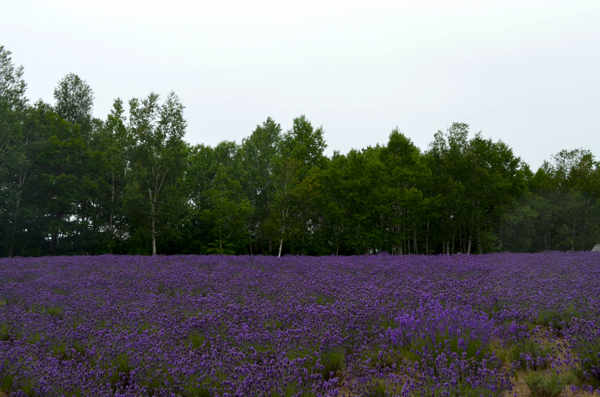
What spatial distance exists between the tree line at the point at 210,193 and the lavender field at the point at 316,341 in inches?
863

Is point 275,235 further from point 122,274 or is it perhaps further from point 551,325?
point 551,325

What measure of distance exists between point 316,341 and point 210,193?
102 feet

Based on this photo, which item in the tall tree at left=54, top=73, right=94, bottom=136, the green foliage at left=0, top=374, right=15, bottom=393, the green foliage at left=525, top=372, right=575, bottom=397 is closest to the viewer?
the green foliage at left=525, top=372, right=575, bottom=397

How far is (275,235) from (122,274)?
19512mm

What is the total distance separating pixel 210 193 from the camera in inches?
1357

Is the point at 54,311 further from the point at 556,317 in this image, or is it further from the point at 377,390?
the point at 556,317

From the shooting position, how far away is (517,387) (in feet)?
11.6

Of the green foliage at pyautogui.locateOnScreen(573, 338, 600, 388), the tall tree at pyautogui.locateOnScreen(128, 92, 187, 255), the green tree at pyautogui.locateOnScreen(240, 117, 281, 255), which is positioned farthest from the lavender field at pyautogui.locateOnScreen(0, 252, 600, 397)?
the green tree at pyautogui.locateOnScreen(240, 117, 281, 255)

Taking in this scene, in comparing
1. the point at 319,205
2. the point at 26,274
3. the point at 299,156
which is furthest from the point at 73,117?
the point at 26,274

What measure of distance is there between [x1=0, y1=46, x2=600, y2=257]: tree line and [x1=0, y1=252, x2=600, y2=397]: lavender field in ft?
71.9

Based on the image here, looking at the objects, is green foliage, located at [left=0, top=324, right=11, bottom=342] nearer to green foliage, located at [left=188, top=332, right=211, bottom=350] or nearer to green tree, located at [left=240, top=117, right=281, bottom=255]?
green foliage, located at [left=188, top=332, right=211, bottom=350]

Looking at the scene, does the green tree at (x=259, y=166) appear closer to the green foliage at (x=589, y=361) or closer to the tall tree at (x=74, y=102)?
the tall tree at (x=74, y=102)

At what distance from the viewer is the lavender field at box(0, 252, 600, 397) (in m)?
3.53

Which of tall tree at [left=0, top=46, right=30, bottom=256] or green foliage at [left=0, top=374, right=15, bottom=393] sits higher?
tall tree at [left=0, top=46, right=30, bottom=256]
